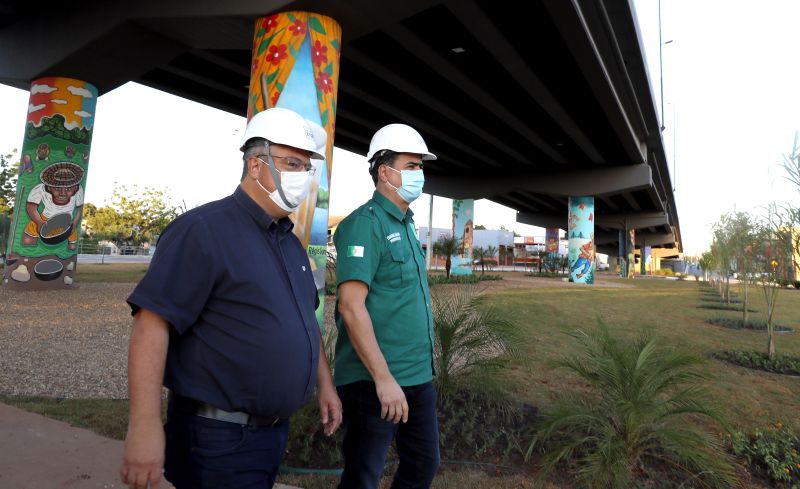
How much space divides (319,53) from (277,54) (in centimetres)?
71

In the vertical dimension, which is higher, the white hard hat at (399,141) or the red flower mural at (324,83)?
the red flower mural at (324,83)

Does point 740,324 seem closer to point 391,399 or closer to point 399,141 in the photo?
point 399,141

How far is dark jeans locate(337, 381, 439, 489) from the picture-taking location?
2055 millimetres

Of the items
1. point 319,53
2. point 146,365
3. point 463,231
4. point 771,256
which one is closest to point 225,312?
point 146,365

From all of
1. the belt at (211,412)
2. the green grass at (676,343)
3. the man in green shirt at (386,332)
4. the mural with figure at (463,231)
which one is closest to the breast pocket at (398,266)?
the man in green shirt at (386,332)

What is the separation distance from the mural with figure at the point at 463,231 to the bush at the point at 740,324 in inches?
Result: 705

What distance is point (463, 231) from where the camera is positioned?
106 feet

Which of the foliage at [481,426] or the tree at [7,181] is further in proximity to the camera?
the tree at [7,181]

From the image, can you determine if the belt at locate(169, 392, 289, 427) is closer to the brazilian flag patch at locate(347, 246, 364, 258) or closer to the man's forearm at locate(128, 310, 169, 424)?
the man's forearm at locate(128, 310, 169, 424)

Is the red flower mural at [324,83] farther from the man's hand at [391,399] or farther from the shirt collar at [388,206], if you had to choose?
the man's hand at [391,399]

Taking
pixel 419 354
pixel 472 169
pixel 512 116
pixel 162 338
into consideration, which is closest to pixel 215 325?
pixel 162 338

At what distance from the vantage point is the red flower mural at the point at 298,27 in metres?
8.05

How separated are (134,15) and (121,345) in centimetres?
670

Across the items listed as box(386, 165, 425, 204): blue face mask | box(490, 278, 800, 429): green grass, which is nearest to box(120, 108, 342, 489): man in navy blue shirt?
box(386, 165, 425, 204): blue face mask
